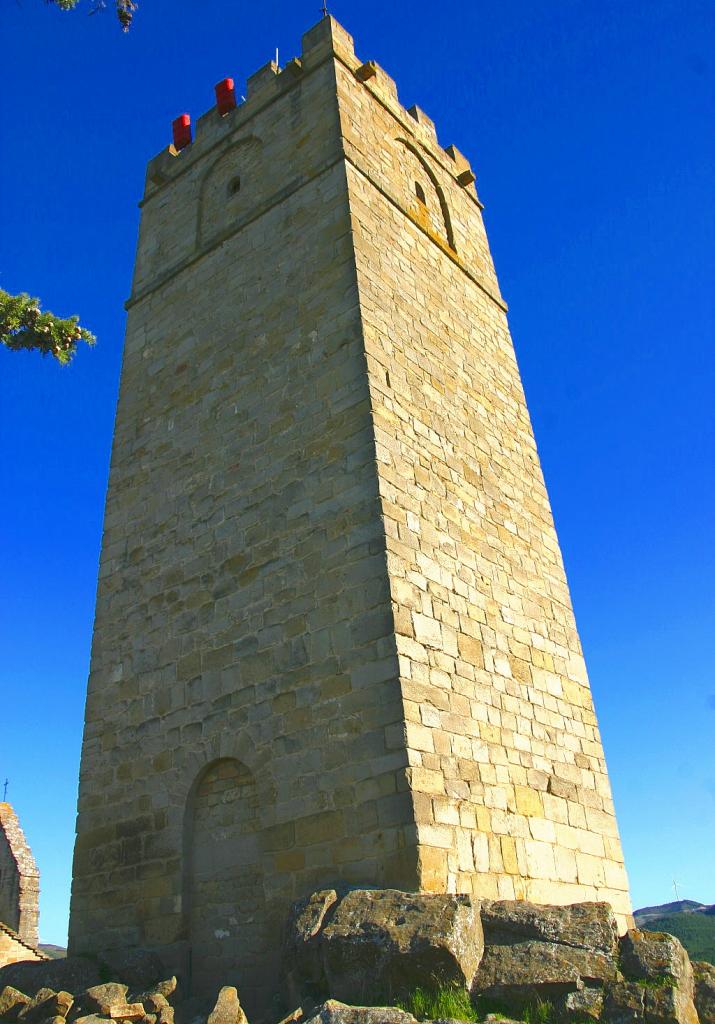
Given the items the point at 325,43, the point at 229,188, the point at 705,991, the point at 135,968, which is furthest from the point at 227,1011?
the point at 325,43

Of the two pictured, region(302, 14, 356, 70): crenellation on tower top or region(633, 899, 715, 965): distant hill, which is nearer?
region(302, 14, 356, 70): crenellation on tower top

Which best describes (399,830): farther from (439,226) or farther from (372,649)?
(439,226)

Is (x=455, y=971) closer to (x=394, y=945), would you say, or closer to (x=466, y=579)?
(x=394, y=945)

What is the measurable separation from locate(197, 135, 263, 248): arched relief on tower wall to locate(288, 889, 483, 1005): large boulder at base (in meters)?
7.49

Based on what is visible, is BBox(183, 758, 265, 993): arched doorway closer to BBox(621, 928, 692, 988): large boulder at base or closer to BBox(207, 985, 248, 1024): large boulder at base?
BBox(207, 985, 248, 1024): large boulder at base

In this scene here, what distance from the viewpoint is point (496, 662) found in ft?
23.2

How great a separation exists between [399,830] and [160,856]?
7.83 feet

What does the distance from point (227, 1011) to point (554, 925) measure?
1.93 metres

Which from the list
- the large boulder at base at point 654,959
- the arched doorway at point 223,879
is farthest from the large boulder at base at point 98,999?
the large boulder at base at point 654,959

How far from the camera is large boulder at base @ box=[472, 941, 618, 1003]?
455 centimetres

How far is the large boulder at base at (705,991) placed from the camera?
4.84 metres

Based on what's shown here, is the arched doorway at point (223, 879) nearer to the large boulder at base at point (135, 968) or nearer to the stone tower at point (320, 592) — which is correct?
the stone tower at point (320, 592)

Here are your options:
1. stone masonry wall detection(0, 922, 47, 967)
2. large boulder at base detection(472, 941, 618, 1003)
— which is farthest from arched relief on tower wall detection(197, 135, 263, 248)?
stone masonry wall detection(0, 922, 47, 967)

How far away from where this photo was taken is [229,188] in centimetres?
1031
